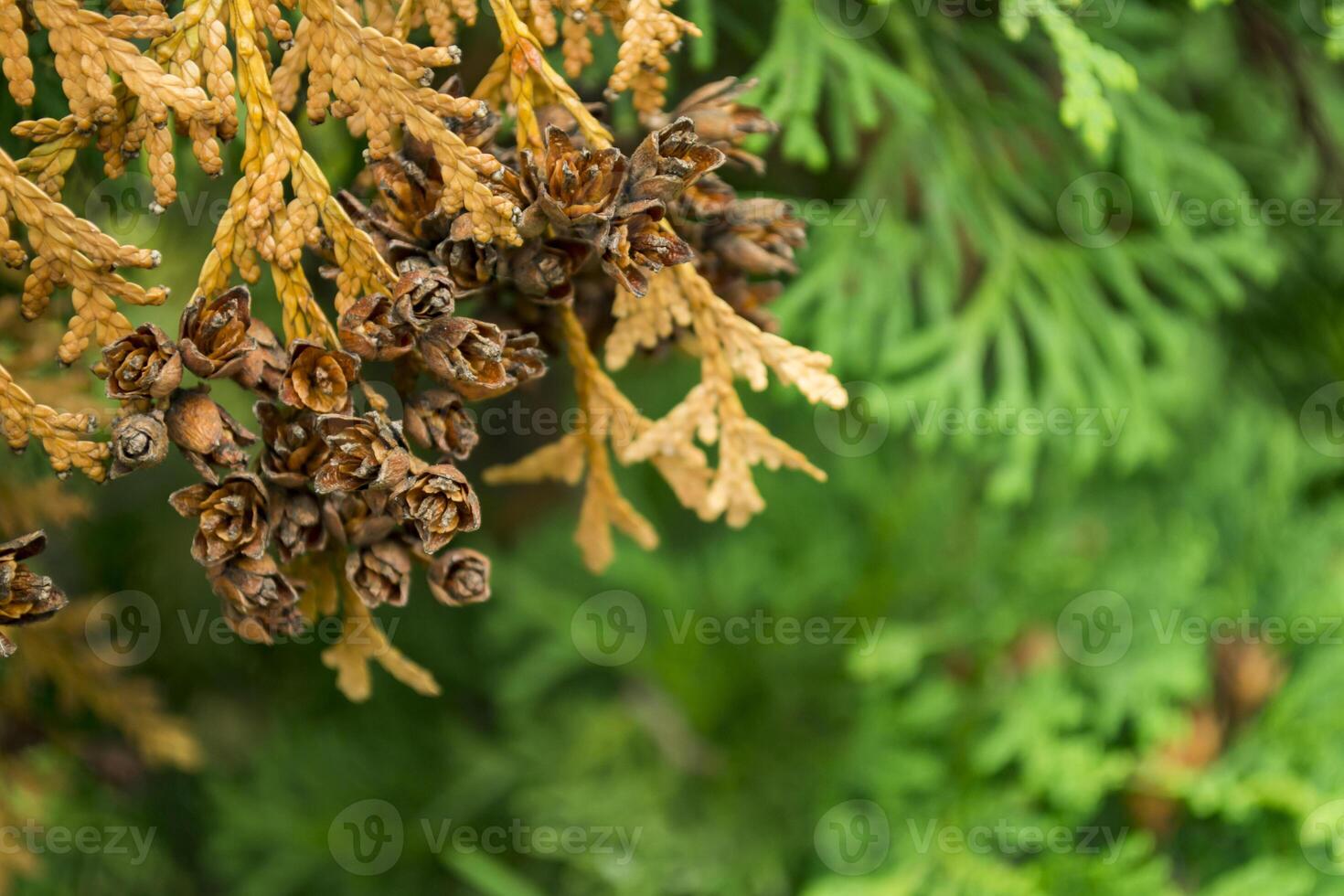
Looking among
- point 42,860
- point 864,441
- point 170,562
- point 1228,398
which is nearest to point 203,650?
point 170,562

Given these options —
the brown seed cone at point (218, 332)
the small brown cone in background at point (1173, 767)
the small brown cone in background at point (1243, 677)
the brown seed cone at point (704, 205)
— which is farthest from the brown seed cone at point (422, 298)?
the small brown cone in background at point (1243, 677)

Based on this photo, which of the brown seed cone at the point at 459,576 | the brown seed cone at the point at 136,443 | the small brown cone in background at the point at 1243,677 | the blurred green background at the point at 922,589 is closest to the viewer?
the brown seed cone at the point at 136,443

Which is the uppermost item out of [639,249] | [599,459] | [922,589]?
[639,249]

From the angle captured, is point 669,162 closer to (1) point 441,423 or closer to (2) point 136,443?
(1) point 441,423

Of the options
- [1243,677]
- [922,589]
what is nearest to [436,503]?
[922,589]

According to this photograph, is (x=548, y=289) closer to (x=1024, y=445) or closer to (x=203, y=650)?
(x=1024, y=445)

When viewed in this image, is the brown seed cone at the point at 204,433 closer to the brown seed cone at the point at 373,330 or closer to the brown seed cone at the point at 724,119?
the brown seed cone at the point at 373,330
